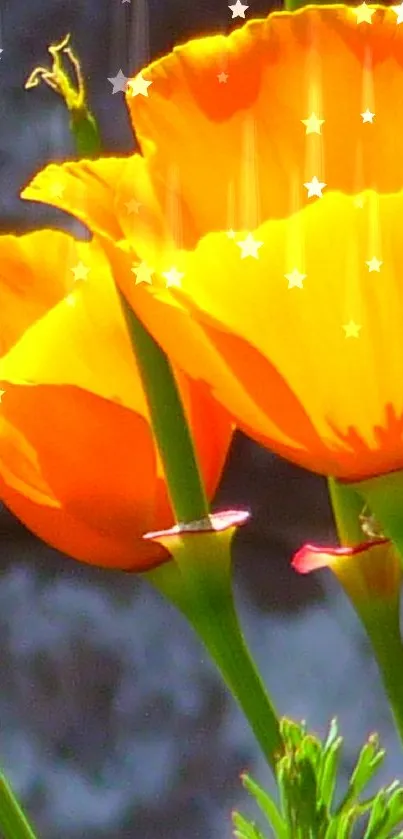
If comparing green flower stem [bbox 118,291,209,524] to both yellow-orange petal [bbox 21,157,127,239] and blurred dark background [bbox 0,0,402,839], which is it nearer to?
yellow-orange petal [bbox 21,157,127,239]

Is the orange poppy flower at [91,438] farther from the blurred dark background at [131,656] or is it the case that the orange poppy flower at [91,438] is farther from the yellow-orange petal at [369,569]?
the blurred dark background at [131,656]

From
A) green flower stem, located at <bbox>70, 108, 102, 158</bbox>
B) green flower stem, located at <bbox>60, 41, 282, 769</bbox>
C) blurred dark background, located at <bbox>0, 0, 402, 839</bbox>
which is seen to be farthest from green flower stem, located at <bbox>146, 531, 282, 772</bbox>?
blurred dark background, located at <bbox>0, 0, 402, 839</bbox>

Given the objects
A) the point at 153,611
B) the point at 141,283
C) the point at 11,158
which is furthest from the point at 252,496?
the point at 141,283

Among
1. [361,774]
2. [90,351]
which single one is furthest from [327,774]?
[90,351]

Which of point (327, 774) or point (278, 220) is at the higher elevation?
point (278, 220)

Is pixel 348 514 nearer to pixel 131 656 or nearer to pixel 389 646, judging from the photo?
pixel 389 646

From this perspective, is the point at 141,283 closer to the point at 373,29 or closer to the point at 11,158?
the point at 373,29

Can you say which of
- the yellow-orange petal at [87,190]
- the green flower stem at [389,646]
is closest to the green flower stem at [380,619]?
the green flower stem at [389,646]

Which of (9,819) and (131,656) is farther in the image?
(131,656)
